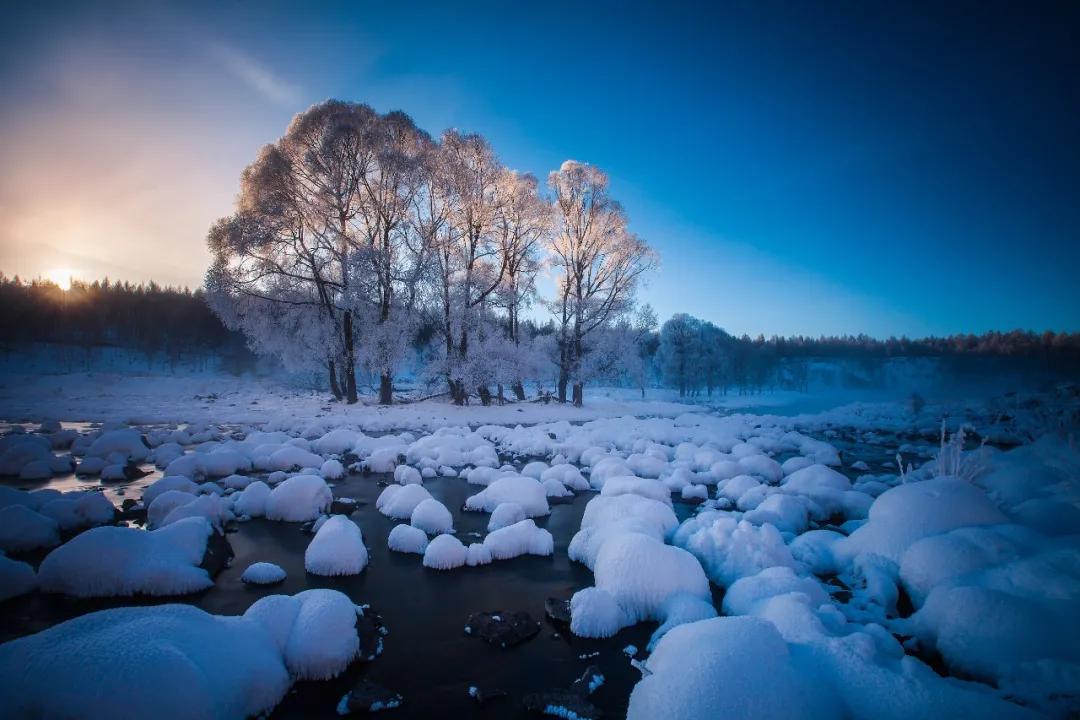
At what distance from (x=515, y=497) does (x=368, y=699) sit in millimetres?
4701

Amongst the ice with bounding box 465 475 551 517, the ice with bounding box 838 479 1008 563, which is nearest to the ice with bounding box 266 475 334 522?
the ice with bounding box 465 475 551 517

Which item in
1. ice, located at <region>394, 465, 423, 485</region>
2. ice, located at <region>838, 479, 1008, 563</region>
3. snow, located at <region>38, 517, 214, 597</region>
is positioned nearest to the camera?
snow, located at <region>38, 517, 214, 597</region>

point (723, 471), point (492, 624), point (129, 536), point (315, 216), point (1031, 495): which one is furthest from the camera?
point (315, 216)

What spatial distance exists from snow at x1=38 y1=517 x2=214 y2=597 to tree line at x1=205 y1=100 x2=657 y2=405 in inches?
533

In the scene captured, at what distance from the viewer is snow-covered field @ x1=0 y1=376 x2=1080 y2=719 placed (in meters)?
2.78

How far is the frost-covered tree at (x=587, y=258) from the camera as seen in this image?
893 inches

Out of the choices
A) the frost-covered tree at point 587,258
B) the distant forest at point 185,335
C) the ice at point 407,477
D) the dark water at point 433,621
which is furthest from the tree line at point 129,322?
the dark water at point 433,621

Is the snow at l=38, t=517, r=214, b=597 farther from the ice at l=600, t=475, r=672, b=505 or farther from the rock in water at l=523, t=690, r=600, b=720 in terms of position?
the ice at l=600, t=475, r=672, b=505

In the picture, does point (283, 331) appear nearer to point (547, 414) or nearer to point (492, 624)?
point (547, 414)

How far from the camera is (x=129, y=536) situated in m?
4.70

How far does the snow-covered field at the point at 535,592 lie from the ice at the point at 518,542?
0.03 metres

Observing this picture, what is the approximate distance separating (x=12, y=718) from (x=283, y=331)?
20.2m

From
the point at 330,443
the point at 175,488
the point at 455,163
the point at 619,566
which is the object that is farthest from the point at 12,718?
the point at 455,163

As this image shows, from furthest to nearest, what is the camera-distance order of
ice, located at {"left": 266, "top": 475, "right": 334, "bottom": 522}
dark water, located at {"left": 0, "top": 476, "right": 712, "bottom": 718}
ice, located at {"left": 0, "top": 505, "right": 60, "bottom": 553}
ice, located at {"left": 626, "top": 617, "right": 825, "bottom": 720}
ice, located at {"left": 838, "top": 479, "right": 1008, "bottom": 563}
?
ice, located at {"left": 266, "top": 475, "right": 334, "bottom": 522}
ice, located at {"left": 0, "top": 505, "right": 60, "bottom": 553}
ice, located at {"left": 838, "top": 479, "right": 1008, "bottom": 563}
dark water, located at {"left": 0, "top": 476, "right": 712, "bottom": 718}
ice, located at {"left": 626, "top": 617, "right": 825, "bottom": 720}
